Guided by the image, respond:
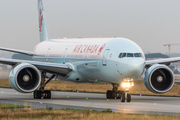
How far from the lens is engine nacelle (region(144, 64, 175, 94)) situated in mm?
29848

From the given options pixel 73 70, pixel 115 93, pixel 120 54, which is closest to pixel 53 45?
pixel 73 70

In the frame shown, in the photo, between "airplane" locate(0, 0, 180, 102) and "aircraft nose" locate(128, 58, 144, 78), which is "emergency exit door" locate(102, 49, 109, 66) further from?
"aircraft nose" locate(128, 58, 144, 78)

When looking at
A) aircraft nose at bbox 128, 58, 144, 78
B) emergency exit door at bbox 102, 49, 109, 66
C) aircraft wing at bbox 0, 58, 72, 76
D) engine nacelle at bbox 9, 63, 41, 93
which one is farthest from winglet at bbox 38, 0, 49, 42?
aircraft nose at bbox 128, 58, 144, 78

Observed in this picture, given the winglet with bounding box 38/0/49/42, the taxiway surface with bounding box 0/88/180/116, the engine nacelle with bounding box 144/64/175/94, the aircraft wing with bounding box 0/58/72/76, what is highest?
the winglet with bounding box 38/0/49/42

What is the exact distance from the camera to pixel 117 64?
28453 millimetres

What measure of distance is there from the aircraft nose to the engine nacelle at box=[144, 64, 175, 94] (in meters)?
2.08

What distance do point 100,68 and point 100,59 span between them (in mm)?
616

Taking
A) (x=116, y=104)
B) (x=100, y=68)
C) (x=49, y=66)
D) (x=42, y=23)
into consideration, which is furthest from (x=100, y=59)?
(x=42, y=23)

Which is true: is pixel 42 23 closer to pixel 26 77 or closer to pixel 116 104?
pixel 26 77

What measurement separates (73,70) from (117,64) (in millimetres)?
5743

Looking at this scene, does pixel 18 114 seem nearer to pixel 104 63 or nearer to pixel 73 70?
pixel 104 63

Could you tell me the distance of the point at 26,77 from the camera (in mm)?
29859

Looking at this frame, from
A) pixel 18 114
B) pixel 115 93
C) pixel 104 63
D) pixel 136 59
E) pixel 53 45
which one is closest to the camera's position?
pixel 18 114

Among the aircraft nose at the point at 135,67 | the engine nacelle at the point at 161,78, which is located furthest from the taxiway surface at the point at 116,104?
the aircraft nose at the point at 135,67
